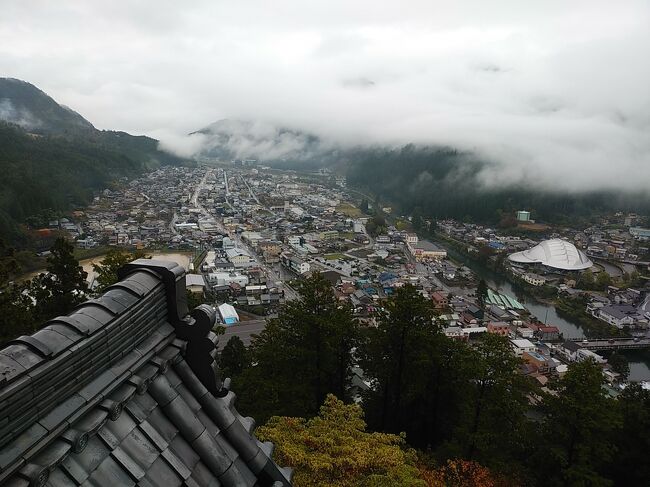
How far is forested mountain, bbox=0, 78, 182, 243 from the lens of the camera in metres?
41.3

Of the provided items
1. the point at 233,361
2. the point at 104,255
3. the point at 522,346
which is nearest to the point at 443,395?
the point at 233,361

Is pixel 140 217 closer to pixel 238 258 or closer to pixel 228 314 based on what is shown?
pixel 238 258

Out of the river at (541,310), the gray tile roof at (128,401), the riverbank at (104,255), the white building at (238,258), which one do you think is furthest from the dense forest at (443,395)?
the white building at (238,258)

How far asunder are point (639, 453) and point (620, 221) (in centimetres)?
7392

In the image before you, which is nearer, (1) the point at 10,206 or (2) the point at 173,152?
(1) the point at 10,206

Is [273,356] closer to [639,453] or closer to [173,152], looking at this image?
[639,453]

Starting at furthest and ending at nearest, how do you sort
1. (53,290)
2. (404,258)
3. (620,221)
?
(620,221) → (404,258) → (53,290)

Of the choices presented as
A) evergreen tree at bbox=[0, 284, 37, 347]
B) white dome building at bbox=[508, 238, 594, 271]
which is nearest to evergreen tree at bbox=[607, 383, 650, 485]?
evergreen tree at bbox=[0, 284, 37, 347]

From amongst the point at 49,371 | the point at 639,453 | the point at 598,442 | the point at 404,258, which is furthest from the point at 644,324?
the point at 49,371

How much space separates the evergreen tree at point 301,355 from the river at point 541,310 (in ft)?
70.2

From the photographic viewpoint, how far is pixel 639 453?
8844 millimetres

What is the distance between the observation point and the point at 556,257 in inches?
1747

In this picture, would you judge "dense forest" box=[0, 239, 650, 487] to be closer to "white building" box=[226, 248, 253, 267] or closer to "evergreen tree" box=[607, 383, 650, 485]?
"evergreen tree" box=[607, 383, 650, 485]

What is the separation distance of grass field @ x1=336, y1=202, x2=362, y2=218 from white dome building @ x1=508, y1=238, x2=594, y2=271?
2674cm
